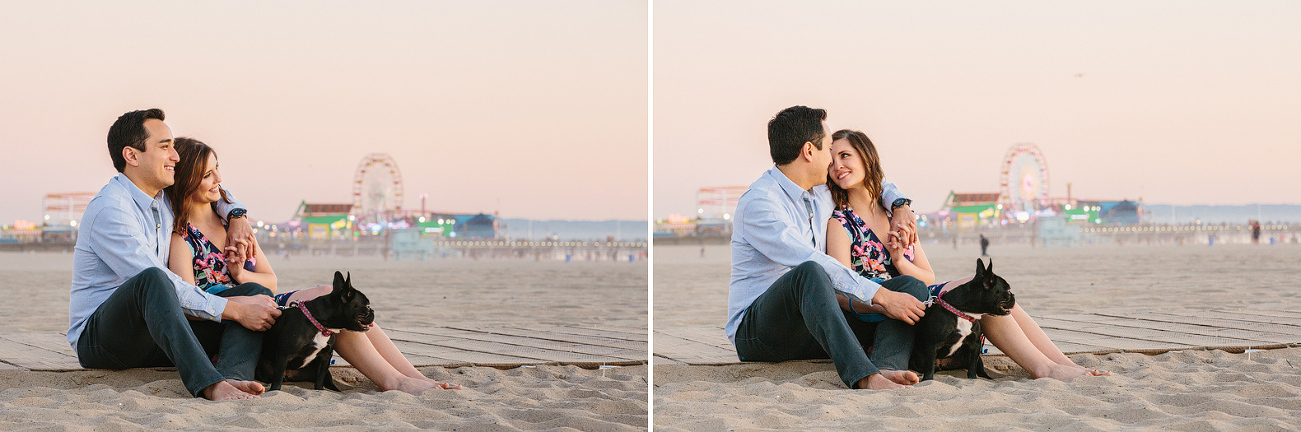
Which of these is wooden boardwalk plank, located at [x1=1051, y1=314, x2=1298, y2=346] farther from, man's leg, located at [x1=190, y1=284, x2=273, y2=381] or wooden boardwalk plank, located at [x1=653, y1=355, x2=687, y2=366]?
man's leg, located at [x1=190, y1=284, x2=273, y2=381]

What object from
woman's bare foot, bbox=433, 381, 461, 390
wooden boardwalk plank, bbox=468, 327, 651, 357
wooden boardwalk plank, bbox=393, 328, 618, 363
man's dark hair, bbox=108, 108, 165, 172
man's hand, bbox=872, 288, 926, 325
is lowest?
wooden boardwalk plank, bbox=468, 327, 651, 357

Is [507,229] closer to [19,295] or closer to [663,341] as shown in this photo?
[19,295]

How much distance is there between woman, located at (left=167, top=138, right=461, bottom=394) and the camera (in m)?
2.86

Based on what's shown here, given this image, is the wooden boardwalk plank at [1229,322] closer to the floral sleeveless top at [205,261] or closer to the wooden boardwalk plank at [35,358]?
the floral sleeveless top at [205,261]

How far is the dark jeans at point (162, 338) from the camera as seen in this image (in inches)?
101

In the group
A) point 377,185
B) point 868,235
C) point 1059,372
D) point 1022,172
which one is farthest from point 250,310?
point 1022,172

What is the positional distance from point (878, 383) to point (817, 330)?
219mm

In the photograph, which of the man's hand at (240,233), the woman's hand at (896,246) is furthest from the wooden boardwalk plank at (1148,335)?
the man's hand at (240,233)

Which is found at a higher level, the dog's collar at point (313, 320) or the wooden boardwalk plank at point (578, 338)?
the dog's collar at point (313, 320)

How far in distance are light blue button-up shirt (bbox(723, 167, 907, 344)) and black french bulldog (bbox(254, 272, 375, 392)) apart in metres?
1.14

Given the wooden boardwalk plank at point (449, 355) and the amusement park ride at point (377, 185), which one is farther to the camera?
the amusement park ride at point (377, 185)

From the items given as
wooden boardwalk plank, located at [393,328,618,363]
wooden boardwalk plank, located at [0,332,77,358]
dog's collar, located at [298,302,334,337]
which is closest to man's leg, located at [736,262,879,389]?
wooden boardwalk plank, located at [393,328,618,363]

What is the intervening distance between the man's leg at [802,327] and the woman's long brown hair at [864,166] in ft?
1.48

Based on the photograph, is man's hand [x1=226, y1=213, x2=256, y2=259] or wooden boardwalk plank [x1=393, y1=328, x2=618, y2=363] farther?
wooden boardwalk plank [x1=393, y1=328, x2=618, y2=363]
